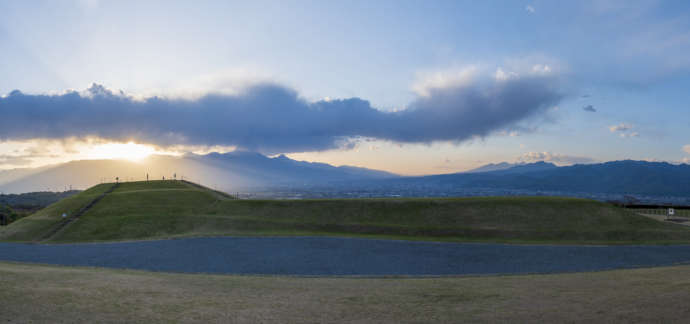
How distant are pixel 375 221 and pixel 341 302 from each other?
1444 inches

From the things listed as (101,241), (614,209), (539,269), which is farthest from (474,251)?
(101,241)

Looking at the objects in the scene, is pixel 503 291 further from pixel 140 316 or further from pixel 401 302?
pixel 140 316

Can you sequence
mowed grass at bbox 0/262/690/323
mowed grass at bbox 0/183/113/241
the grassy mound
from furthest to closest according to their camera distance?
mowed grass at bbox 0/183/113/241
the grassy mound
mowed grass at bbox 0/262/690/323

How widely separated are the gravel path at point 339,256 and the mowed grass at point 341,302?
32.6 feet

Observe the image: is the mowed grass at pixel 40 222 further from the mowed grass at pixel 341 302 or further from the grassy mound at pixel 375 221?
the mowed grass at pixel 341 302

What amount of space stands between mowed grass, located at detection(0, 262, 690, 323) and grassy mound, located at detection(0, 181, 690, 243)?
90.3 feet

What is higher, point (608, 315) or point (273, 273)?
point (608, 315)

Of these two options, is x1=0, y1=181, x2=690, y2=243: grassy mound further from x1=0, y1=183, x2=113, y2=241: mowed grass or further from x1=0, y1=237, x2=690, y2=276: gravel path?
x1=0, y1=237, x2=690, y2=276: gravel path

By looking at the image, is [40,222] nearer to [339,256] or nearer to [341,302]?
[339,256]

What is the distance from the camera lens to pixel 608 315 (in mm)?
11656

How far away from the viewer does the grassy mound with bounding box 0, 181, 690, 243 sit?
44875 millimetres

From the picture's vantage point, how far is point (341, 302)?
15.2 m

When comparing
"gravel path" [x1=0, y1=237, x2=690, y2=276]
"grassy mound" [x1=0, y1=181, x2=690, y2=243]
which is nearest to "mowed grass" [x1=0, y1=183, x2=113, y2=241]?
"grassy mound" [x1=0, y1=181, x2=690, y2=243]

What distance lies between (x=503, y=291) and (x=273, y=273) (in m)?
17.3
